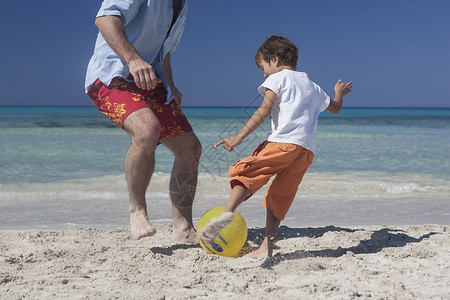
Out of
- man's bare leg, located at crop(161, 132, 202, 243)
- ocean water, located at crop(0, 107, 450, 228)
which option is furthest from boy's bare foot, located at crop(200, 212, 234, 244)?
ocean water, located at crop(0, 107, 450, 228)

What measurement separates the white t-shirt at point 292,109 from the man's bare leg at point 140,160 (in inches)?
28.5

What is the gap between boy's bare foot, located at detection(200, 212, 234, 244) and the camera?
2650mm

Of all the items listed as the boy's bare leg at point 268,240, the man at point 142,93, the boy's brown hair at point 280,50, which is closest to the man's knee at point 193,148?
the man at point 142,93

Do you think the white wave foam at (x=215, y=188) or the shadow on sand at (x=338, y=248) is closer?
the shadow on sand at (x=338, y=248)

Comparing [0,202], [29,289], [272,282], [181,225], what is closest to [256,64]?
[181,225]

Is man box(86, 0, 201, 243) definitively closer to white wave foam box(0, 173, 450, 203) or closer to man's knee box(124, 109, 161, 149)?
man's knee box(124, 109, 161, 149)

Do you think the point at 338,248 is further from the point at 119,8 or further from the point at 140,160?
the point at 119,8

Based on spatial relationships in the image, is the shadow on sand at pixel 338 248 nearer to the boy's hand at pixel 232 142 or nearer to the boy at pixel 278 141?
the boy at pixel 278 141

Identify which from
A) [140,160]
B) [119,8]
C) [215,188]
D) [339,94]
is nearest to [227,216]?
[140,160]

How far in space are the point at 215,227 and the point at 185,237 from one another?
564 millimetres

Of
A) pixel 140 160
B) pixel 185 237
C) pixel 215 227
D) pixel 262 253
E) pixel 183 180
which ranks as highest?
pixel 140 160

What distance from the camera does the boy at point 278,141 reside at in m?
2.63

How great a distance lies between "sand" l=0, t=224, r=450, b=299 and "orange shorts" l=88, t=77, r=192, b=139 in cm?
86

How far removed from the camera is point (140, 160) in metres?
2.71
